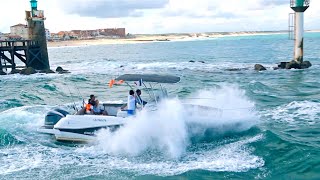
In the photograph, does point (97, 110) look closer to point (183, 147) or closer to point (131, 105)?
point (131, 105)

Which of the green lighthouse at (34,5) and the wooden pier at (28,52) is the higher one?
the green lighthouse at (34,5)

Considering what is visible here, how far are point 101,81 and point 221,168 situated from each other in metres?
26.3

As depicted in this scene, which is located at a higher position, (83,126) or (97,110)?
(97,110)

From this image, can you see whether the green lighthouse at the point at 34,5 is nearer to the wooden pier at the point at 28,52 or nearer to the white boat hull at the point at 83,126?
the wooden pier at the point at 28,52

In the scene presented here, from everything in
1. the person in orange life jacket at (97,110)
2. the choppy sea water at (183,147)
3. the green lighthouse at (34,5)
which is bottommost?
the choppy sea water at (183,147)

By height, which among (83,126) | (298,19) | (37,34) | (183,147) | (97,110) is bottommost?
(183,147)

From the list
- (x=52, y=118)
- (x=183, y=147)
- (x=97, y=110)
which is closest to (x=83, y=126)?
(x=97, y=110)

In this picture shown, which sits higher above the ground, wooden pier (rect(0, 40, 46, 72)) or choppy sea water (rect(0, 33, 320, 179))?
wooden pier (rect(0, 40, 46, 72))

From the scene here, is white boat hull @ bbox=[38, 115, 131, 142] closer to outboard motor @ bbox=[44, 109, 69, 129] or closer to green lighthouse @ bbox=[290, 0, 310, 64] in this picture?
outboard motor @ bbox=[44, 109, 69, 129]

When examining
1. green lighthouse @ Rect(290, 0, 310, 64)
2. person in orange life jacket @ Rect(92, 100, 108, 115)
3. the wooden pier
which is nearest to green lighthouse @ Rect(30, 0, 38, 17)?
the wooden pier

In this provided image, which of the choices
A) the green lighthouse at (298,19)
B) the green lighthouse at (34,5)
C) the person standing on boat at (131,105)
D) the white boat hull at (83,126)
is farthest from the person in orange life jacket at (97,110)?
the green lighthouse at (34,5)

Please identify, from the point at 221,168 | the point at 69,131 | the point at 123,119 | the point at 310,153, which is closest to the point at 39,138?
the point at 69,131

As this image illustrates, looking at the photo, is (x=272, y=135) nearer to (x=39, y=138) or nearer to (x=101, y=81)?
(x=39, y=138)

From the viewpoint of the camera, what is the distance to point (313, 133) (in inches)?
649
